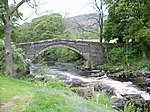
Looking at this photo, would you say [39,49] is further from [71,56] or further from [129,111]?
[129,111]

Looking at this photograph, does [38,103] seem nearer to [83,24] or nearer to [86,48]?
[86,48]

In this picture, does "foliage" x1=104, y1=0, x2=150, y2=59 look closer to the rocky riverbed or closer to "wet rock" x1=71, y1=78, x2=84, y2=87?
the rocky riverbed

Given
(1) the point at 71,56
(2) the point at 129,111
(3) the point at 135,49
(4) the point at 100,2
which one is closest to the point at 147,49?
(3) the point at 135,49

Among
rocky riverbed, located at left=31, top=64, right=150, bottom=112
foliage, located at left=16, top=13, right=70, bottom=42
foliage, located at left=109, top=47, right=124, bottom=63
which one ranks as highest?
foliage, located at left=16, top=13, right=70, bottom=42

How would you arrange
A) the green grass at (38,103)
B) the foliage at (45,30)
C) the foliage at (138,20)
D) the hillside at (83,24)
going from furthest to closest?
the foliage at (45,30) → the hillside at (83,24) → the foliage at (138,20) → the green grass at (38,103)

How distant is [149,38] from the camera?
35.2 meters

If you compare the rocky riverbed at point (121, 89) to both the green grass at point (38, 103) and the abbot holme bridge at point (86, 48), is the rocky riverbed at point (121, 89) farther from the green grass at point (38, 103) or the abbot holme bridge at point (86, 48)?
the abbot holme bridge at point (86, 48)

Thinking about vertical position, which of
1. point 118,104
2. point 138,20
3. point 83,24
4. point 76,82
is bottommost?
point 118,104

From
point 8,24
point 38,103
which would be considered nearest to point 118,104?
point 8,24

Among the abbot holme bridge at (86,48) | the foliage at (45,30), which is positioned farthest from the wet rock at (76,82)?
the foliage at (45,30)

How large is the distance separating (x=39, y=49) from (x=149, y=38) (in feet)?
51.6

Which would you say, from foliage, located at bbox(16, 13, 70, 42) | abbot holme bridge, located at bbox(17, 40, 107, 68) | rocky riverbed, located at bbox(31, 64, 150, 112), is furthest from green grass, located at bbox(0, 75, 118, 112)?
foliage, located at bbox(16, 13, 70, 42)

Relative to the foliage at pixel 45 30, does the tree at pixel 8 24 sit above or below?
below

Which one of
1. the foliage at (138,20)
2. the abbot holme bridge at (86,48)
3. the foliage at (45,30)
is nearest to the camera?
the foliage at (138,20)
